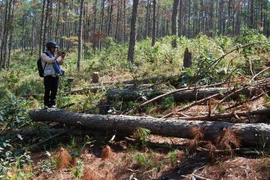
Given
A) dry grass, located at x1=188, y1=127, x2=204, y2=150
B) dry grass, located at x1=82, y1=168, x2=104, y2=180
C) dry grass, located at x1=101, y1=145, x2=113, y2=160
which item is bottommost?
dry grass, located at x1=82, y1=168, x2=104, y2=180

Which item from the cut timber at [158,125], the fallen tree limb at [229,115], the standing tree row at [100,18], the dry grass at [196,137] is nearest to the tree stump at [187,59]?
the standing tree row at [100,18]

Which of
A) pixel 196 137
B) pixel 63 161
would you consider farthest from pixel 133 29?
pixel 196 137

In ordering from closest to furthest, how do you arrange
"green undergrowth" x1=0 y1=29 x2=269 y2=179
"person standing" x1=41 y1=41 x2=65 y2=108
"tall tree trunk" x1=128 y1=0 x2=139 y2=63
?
1. "green undergrowth" x1=0 y1=29 x2=269 y2=179
2. "person standing" x1=41 y1=41 x2=65 y2=108
3. "tall tree trunk" x1=128 y1=0 x2=139 y2=63

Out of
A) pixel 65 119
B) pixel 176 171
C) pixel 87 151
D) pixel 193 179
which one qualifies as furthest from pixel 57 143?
→ pixel 193 179

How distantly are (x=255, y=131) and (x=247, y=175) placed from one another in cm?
72

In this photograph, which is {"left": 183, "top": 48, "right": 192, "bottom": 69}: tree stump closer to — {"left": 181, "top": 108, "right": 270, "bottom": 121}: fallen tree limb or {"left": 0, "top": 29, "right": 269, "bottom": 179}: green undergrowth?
→ {"left": 0, "top": 29, "right": 269, "bottom": 179}: green undergrowth

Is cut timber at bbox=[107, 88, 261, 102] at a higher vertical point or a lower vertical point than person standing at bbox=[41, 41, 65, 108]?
lower

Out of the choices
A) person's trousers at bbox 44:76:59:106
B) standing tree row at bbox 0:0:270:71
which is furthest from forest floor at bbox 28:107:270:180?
standing tree row at bbox 0:0:270:71

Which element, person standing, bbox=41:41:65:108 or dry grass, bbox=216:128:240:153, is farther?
person standing, bbox=41:41:65:108

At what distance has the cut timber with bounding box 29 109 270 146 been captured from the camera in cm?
361

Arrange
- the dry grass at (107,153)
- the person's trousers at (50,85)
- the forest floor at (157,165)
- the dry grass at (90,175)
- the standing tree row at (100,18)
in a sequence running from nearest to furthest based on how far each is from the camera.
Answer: the forest floor at (157,165) → the dry grass at (90,175) → the dry grass at (107,153) → the person's trousers at (50,85) → the standing tree row at (100,18)

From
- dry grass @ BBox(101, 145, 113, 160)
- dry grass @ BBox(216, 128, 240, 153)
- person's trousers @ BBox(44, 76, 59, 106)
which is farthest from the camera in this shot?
person's trousers @ BBox(44, 76, 59, 106)

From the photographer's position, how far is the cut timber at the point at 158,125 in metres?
3.61

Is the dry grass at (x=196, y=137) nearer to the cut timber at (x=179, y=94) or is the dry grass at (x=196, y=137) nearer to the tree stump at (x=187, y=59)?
the cut timber at (x=179, y=94)
